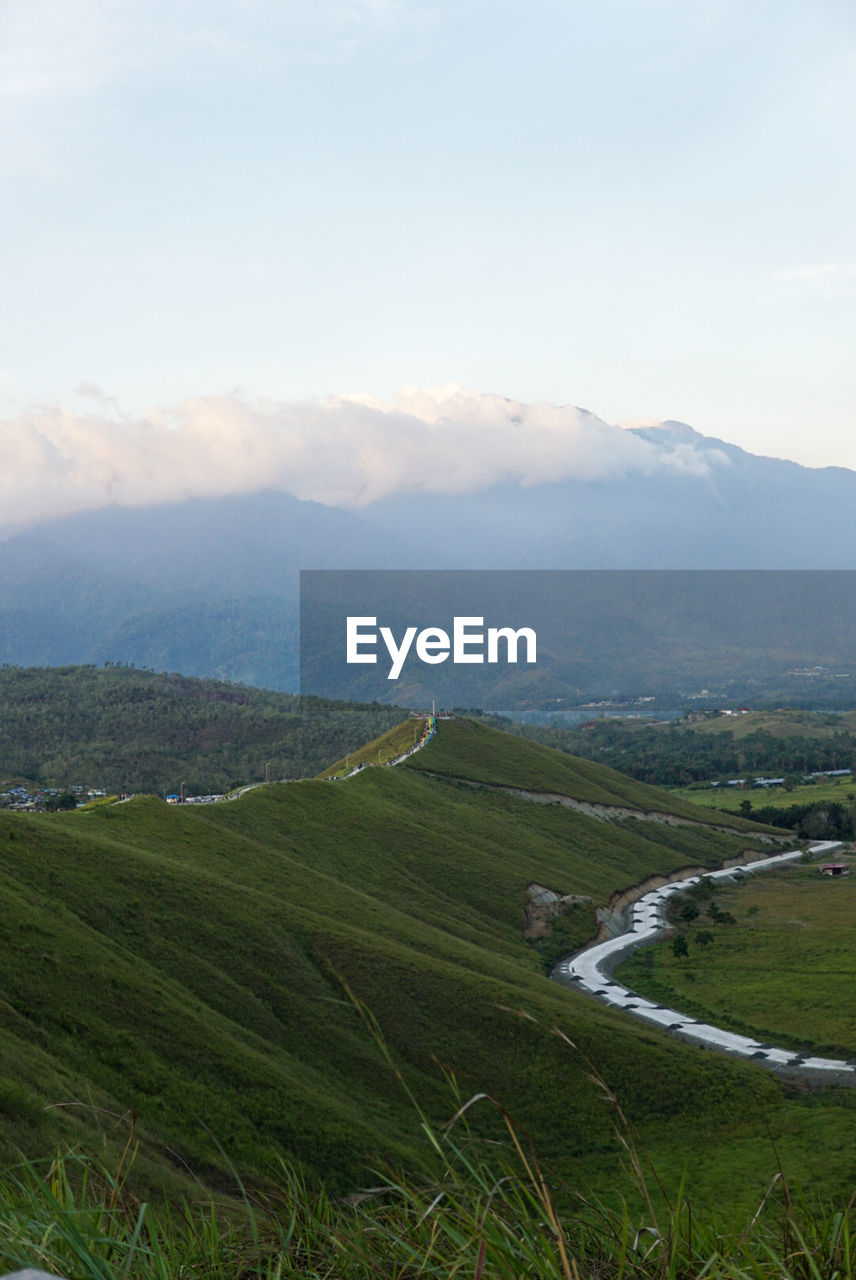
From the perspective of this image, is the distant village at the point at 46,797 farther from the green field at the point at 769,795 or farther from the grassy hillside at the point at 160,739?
the green field at the point at 769,795

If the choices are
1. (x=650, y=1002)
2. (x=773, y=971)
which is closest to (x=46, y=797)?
(x=650, y=1002)

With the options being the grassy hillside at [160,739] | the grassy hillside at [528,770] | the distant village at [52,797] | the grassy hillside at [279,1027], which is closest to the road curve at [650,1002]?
the grassy hillside at [279,1027]

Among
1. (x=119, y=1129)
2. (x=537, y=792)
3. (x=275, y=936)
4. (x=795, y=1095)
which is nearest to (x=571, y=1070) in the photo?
(x=795, y=1095)

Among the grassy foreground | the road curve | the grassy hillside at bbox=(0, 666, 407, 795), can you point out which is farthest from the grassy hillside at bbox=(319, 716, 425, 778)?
the grassy foreground

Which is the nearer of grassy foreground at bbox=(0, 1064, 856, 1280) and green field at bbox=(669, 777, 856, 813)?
grassy foreground at bbox=(0, 1064, 856, 1280)

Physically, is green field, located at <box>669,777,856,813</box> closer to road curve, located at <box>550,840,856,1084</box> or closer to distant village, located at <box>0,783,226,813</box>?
road curve, located at <box>550,840,856,1084</box>
